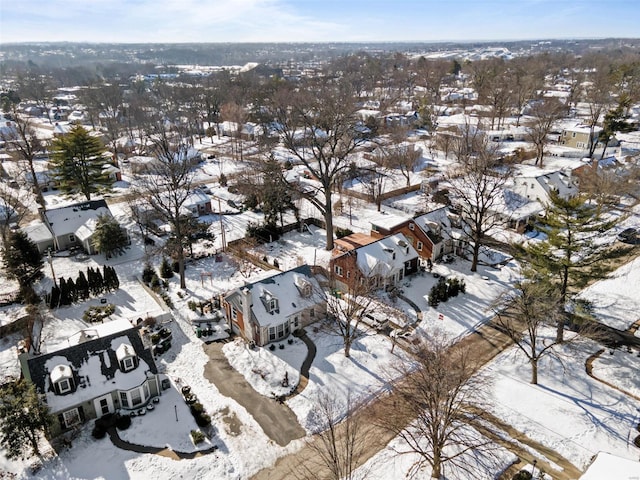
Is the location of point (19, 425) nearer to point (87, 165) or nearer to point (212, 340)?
point (212, 340)

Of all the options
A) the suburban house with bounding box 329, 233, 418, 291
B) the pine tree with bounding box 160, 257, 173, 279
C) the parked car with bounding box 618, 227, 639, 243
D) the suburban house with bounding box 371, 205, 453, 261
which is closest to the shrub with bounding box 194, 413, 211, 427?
the suburban house with bounding box 329, 233, 418, 291

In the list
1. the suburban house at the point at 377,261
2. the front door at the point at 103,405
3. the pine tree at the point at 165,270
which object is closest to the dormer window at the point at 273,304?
the suburban house at the point at 377,261

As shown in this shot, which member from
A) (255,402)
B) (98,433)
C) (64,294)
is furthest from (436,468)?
(64,294)

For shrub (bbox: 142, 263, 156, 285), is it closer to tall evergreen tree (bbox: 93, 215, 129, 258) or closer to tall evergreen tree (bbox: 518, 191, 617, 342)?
tall evergreen tree (bbox: 93, 215, 129, 258)

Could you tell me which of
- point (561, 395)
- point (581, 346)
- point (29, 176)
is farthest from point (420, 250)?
point (29, 176)

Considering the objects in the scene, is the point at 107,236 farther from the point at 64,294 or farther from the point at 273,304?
the point at 273,304

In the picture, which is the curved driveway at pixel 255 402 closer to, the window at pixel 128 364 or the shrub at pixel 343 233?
the window at pixel 128 364
